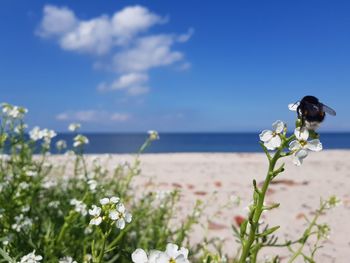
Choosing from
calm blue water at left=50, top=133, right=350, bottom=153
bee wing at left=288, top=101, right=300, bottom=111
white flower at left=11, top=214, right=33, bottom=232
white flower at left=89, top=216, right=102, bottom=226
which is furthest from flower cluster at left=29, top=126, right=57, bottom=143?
calm blue water at left=50, top=133, right=350, bottom=153

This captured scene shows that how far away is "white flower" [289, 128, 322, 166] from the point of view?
145 cm

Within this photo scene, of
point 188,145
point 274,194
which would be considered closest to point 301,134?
point 274,194

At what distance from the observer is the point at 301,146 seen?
1.47 meters

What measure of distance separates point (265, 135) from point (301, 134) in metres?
0.11

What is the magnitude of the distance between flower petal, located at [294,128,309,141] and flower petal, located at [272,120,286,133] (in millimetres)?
47

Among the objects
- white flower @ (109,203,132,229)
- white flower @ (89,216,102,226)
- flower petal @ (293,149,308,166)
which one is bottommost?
white flower @ (89,216,102,226)

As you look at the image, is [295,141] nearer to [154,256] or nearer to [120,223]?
[154,256]

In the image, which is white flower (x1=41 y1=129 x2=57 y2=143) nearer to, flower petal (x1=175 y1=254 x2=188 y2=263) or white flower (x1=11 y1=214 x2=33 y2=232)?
white flower (x1=11 y1=214 x2=33 y2=232)

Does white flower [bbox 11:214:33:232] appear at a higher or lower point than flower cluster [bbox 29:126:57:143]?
lower

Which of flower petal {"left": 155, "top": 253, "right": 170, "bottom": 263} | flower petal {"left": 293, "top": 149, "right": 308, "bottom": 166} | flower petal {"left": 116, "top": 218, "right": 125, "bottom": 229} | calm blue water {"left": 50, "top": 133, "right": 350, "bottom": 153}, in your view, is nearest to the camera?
flower petal {"left": 155, "top": 253, "right": 170, "bottom": 263}

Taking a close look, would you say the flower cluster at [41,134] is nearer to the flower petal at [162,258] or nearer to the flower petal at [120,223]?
the flower petal at [120,223]

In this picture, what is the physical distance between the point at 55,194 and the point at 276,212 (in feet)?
9.82

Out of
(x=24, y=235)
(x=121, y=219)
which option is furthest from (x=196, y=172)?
(x=121, y=219)

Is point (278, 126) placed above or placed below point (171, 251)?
above
